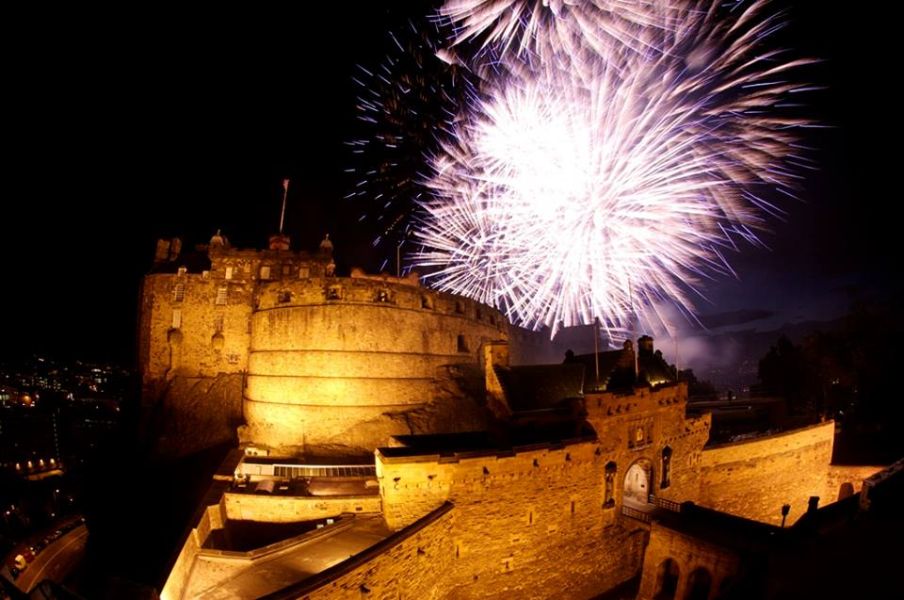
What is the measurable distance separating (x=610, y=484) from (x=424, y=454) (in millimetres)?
7647

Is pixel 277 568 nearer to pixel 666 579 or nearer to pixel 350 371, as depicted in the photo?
pixel 350 371

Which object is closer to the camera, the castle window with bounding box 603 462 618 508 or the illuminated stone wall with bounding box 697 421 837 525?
the castle window with bounding box 603 462 618 508

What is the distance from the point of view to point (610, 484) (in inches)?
647

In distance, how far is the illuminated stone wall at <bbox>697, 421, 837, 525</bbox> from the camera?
20.5 metres

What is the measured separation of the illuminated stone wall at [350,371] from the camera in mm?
22688

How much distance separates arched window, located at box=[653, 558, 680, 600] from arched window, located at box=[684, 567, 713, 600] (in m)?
0.81

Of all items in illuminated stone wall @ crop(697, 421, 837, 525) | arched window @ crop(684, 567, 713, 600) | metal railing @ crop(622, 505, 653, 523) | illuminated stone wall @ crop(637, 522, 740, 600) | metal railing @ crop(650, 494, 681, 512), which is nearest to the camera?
illuminated stone wall @ crop(637, 522, 740, 600)

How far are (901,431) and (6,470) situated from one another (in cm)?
5903

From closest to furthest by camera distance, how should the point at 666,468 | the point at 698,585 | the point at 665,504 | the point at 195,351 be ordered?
the point at 698,585 → the point at 665,504 → the point at 666,468 → the point at 195,351

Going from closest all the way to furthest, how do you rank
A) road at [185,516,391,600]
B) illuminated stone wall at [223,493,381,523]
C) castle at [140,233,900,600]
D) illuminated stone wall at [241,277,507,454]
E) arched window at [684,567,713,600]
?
road at [185,516,391,600]
castle at [140,233,900,600]
arched window at [684,567,713,600]
illuminated stone wall at [223,493,381,523]
illuminated stone wall at [241,277,507,454]

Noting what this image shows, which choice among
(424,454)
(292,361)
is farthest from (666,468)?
(292,361)

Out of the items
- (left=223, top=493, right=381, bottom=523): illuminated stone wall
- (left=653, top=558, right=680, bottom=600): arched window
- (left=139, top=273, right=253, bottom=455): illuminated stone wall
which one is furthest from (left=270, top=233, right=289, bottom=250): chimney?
(left=653, top=558, right=680, bottom=600): arched window

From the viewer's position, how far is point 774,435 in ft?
71.1

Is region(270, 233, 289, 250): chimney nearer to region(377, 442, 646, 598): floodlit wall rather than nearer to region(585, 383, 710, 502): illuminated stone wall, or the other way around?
region(377, 442, 646, 598): floodlit wall
